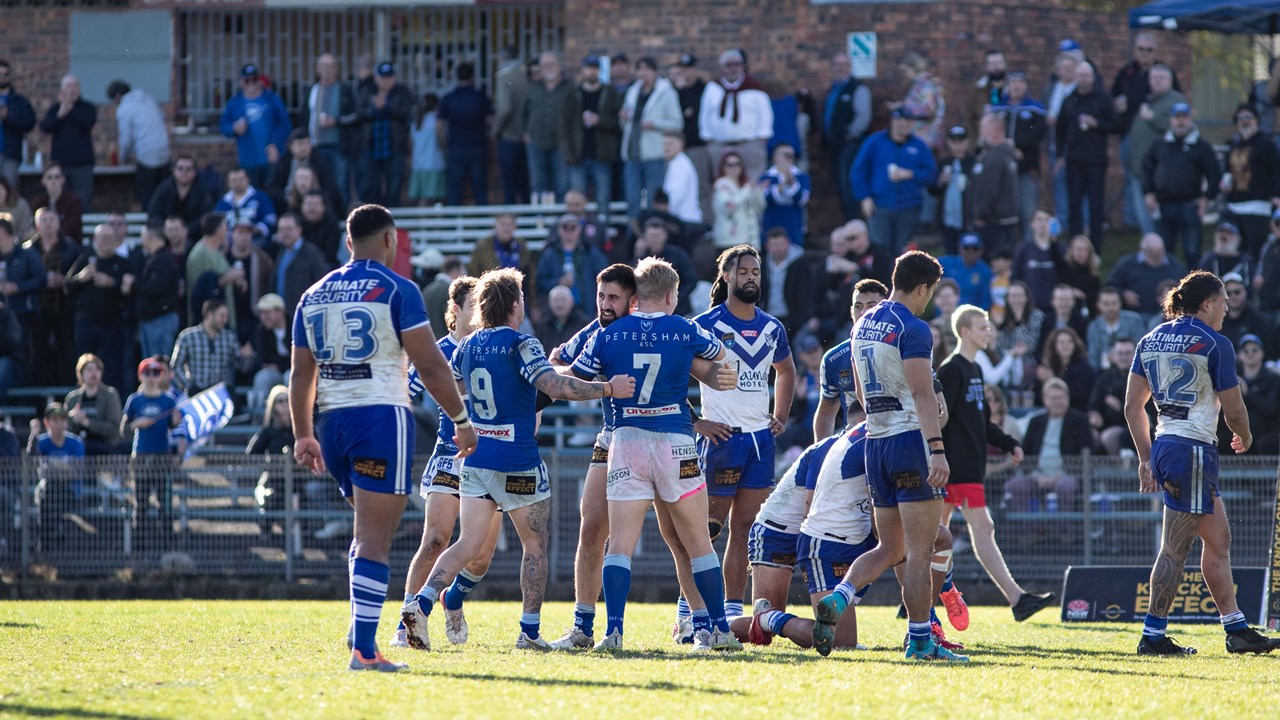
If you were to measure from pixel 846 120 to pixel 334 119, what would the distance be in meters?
6.74

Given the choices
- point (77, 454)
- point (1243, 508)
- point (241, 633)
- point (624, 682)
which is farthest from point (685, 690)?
point (77, 454)

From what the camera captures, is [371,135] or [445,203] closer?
[371,135]

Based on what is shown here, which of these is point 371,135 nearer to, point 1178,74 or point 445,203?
point 445,203

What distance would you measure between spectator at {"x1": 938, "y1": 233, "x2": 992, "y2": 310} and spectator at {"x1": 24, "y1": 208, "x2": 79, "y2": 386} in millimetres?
10589

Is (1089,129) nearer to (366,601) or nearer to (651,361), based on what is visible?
(651,361)

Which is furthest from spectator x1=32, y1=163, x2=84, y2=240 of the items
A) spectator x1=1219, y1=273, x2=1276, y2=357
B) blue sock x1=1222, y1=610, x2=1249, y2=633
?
blue sock x1=1222, y1=610, x2=1249, y2=633

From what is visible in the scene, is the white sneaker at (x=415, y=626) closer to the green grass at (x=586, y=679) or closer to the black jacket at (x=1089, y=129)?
the green grass at (x=586, y=679)

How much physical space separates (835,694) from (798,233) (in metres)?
13.6

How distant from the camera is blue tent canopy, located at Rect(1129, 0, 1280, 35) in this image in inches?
874

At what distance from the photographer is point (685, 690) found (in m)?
6.98

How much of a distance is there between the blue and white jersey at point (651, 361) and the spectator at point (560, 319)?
873cm

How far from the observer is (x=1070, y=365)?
17203 millimetres

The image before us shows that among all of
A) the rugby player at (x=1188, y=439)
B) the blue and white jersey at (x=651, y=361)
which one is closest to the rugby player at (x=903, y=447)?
the blue and white jersey at (x=651, y=361)

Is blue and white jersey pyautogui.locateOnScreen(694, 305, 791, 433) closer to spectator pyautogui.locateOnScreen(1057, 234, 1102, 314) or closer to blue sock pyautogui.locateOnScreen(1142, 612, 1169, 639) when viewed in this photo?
blue sock pyautogui.locateOnScreen(1142, 612, 1169, 639)
